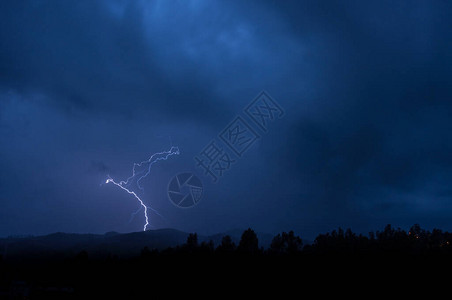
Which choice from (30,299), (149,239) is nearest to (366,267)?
(30,299)

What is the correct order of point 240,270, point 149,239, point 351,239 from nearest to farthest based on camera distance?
point 240,270
point 351,239
point 149,239

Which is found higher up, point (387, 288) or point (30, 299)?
point (387, 288)

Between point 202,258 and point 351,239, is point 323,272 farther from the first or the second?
point 351,239

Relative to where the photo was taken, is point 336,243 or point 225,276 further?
point 336,243

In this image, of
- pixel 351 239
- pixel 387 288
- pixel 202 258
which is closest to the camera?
pixel 387 288

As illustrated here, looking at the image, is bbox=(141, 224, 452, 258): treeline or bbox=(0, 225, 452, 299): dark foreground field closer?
bbox=(0, 225, 452, 299): dark foreground field

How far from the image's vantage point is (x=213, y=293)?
805 inches

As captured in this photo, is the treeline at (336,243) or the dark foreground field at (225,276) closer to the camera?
the dark foreground field at (225,276)

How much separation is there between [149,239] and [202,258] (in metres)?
152

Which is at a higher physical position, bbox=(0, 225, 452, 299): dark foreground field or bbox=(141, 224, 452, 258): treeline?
bbox=(141, 224, 452, 258): treeline

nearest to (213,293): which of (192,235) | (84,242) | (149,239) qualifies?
(192,235)

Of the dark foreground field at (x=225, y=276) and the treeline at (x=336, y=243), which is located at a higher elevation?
the treeline at (x=336, y=243)

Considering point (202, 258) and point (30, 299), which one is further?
point (202, 258)

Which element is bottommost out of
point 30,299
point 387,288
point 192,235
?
point 30,299
